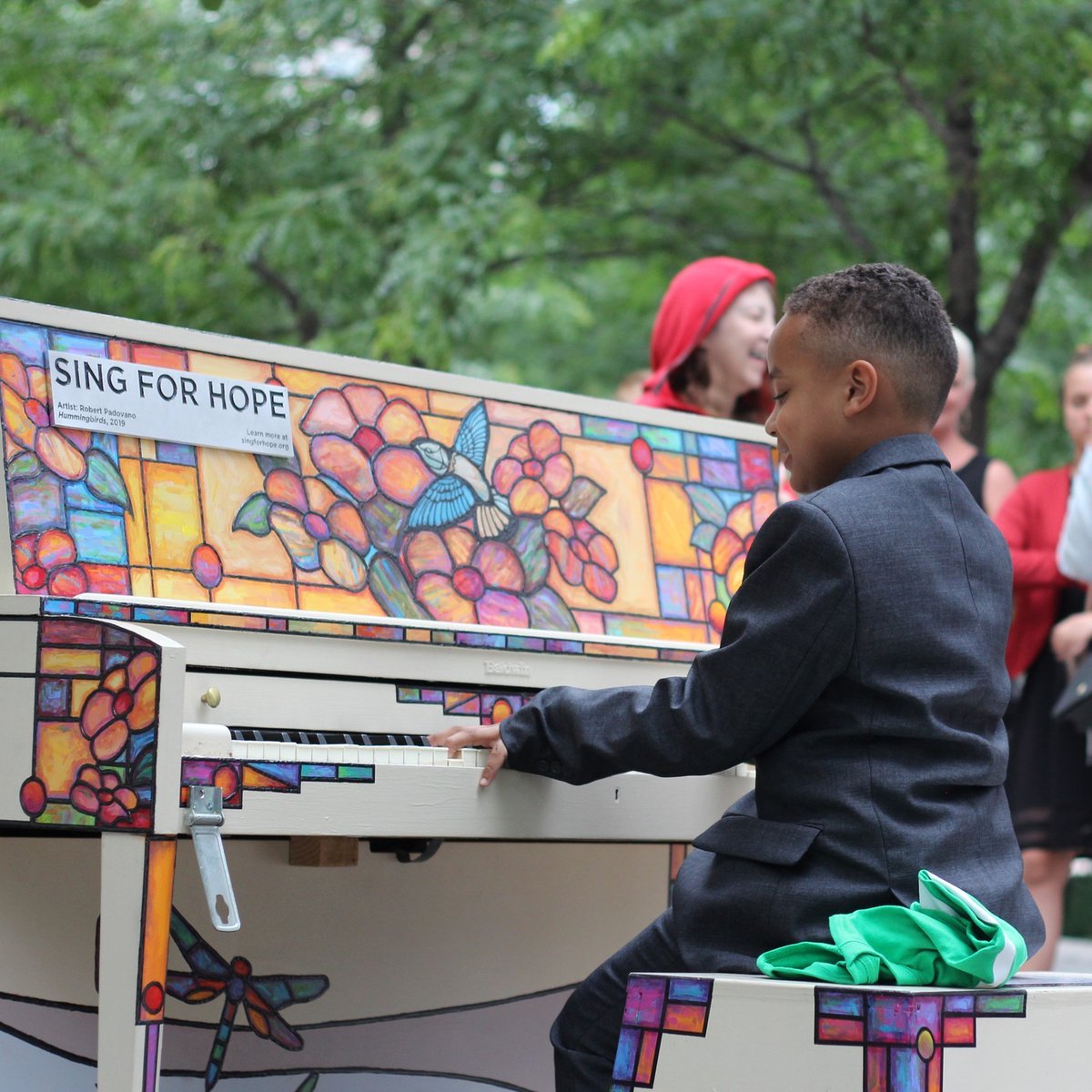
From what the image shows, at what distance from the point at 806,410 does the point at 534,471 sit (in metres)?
0.92

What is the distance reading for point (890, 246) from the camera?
8203mm

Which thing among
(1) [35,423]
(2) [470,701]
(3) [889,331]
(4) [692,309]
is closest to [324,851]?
(2) [470,701]

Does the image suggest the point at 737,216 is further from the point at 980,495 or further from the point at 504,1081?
the point at 504,1081

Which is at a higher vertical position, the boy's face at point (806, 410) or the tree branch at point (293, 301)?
the tree branch at point (293, 301)

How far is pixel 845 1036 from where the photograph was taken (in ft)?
7.34

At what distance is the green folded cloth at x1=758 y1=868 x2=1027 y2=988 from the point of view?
229 cm

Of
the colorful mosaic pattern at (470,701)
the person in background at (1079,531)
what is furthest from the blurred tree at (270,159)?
the colorful mosaic pattern at (470,701)

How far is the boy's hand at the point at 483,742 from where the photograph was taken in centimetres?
271

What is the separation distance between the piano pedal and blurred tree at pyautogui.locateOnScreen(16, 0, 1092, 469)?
4.06m

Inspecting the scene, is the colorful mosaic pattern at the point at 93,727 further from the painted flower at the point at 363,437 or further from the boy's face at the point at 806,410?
the boy's face at the point at 806,410

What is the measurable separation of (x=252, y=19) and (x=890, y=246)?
11.0ft

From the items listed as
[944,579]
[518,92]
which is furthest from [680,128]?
[944,579]

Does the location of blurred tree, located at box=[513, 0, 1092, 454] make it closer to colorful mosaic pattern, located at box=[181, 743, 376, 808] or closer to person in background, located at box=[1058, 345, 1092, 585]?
person in background, located at box=[1058, 345, 1092, 585]

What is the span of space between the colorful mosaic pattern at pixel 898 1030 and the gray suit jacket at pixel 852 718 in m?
Result: 0.17
